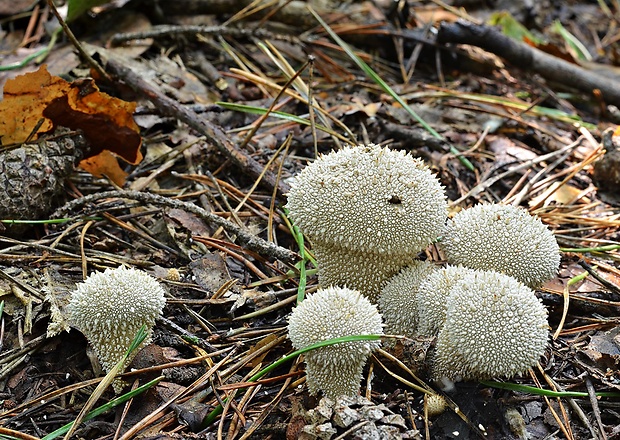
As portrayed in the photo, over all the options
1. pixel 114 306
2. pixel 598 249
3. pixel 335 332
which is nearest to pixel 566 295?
pixel 598 249

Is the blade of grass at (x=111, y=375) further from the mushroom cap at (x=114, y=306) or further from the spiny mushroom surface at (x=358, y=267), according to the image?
the spiny mushroom surface at (x=358, y=267)

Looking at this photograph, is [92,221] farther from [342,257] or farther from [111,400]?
[342,257]

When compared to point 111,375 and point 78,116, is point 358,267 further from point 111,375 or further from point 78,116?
point 78,116

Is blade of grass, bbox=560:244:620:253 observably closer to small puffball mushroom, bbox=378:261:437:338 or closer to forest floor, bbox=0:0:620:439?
forest floor, bbox=0:0:620:439

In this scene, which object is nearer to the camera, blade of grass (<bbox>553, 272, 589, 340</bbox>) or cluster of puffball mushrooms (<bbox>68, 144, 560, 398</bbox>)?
cluster of puffball mushrooms (<bbox>68, 144, 560, 398</bbox>)

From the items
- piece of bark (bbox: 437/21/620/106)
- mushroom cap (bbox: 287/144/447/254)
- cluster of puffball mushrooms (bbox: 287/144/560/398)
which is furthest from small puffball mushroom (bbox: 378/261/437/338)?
piece of bark (bbox: 437/21/620/106)

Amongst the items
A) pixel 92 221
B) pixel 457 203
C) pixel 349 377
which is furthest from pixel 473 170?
pixel 92 221

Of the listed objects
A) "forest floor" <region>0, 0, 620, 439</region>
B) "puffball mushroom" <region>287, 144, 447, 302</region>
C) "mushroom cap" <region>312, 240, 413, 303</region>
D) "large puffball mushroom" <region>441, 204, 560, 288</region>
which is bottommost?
"forest floor" <region>0, 0, 620, 439</region>
